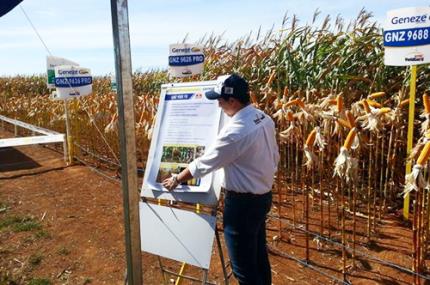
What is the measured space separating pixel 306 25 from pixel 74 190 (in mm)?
4889

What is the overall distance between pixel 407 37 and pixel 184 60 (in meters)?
4.03

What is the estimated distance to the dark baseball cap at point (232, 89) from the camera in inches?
113

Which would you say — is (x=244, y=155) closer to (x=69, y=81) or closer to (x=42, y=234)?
(x=42, y=234)

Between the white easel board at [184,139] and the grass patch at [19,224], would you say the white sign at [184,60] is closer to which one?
the grass patch at [19,224]

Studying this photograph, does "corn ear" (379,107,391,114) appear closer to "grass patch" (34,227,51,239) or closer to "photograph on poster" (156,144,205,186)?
"photograph on poster" (156,144,205,186)

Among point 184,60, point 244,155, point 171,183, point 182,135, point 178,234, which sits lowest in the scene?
point 178,234

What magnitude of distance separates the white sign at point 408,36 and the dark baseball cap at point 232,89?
2.16m

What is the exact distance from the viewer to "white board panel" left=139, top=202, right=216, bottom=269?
309 cm

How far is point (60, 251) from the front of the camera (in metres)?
4.87

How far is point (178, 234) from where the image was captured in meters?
3.23

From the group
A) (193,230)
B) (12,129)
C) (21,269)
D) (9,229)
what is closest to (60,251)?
(21,269)

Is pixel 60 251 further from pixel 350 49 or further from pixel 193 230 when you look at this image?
pixel 350 49

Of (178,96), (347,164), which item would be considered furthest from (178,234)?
(347,164)

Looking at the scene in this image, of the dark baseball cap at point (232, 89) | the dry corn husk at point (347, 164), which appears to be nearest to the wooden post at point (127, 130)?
the dark baseball cap at point (232, 89)
